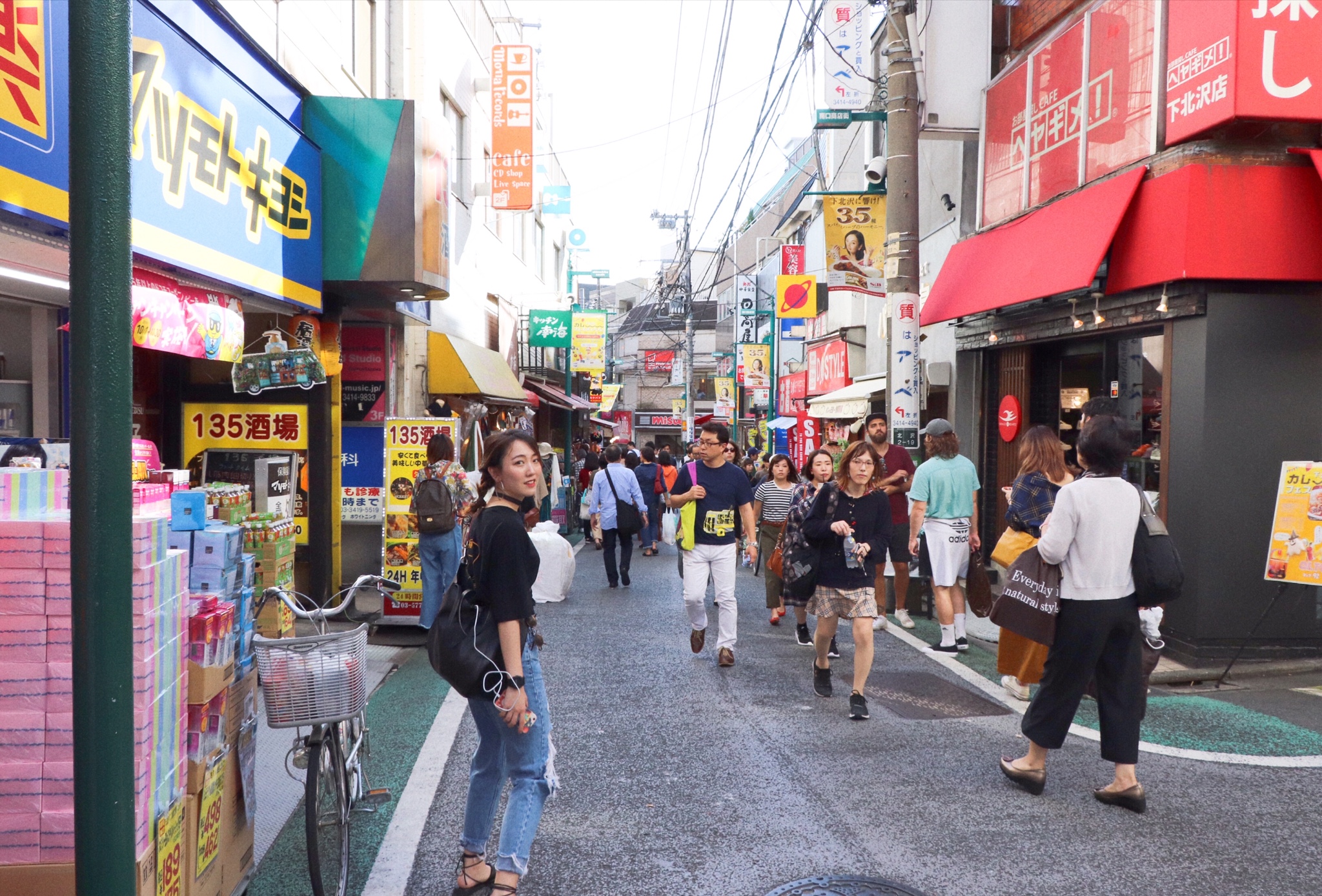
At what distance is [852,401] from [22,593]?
13834 mm

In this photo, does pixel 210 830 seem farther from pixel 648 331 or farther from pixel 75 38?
pixel 648 331

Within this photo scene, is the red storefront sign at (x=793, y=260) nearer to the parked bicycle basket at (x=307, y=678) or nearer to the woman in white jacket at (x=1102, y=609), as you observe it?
the woman in white jacket at (x=1102, y=609)

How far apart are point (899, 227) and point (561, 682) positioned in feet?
18.9

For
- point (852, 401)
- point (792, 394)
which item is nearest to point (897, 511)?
point (852, 401)

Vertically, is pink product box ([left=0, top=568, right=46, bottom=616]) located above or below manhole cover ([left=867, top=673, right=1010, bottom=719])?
above

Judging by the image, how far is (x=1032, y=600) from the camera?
4574 millimetres

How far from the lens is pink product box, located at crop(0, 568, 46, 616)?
2.54 m

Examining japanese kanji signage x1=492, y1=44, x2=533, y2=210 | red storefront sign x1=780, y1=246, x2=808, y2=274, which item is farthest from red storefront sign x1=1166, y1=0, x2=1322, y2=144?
red storefront sign x1=780, y1=246, x2=808, y2=274

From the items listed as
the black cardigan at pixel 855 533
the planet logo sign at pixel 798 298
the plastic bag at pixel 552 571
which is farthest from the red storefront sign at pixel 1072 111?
the planet logo sign at pixel 798 298

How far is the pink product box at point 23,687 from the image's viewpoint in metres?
2.53

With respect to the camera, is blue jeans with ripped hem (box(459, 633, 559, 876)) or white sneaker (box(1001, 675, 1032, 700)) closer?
blue jeans with ripped hem (box(459, 633, 559, 876))

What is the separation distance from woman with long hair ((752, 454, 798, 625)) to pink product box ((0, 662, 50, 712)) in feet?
22.6

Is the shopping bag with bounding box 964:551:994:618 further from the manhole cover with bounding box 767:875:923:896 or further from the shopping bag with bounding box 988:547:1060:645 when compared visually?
the manhole cover with bounding box 767:875:923:896

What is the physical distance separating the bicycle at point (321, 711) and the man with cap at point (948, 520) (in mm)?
5490
